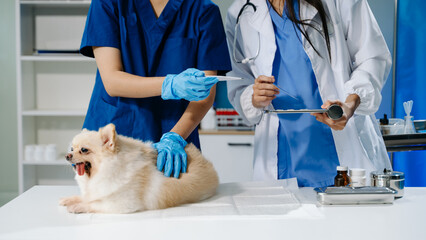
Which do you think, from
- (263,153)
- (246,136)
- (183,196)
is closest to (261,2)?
(263,153)

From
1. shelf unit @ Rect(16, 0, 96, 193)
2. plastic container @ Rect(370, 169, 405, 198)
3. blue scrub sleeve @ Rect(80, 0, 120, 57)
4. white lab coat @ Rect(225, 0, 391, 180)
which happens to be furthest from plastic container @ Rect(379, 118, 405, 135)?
shelf unit @ Rect(16, 0, 96, 193)

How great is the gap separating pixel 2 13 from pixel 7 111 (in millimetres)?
833

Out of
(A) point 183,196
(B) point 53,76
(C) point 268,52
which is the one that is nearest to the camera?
(A) point 183,196

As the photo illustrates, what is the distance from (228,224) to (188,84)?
0.43 meters

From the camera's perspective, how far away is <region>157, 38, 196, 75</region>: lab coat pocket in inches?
56.9

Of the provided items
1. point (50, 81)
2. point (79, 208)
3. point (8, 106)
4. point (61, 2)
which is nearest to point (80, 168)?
point (79, 208)

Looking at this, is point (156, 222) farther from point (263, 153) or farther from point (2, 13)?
point (2, 13)

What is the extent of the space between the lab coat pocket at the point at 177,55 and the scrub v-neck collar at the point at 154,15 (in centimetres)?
6

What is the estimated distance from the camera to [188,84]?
4.13 feet

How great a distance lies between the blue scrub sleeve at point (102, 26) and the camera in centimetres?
139

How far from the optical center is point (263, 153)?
5.62 ft

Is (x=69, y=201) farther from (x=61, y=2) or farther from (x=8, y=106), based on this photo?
(x=8, y=106)

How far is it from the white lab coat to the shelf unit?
1.98 metres

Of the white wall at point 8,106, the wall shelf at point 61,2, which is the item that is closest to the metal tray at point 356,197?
the wall shelf at point 61,2
